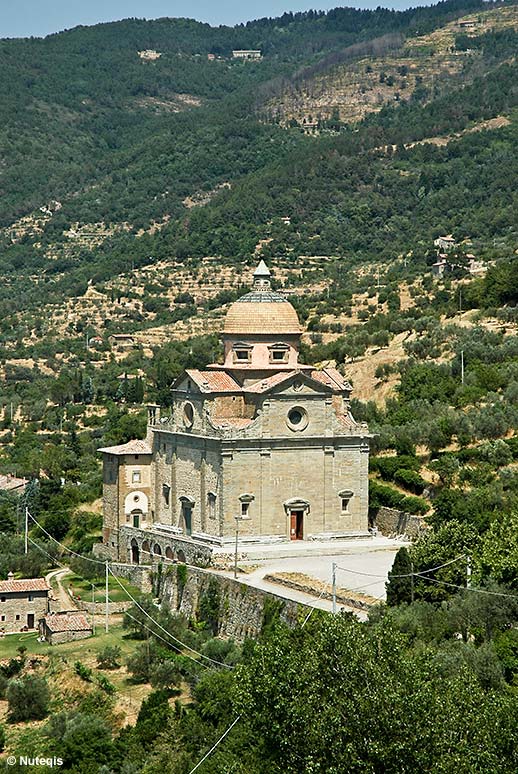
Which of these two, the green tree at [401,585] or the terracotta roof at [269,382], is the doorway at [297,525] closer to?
the terracotta roof at [269,382]

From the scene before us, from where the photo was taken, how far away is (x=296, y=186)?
134250 millimetres

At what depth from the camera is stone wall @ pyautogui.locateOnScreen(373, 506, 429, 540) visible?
2117 inches

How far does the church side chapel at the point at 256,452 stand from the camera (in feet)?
172

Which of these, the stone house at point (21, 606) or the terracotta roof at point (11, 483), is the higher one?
the terracotta roof at point (11, 483)

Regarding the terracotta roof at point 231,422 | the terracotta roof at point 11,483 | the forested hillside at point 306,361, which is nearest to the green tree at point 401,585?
the forested hillside at point 306,361

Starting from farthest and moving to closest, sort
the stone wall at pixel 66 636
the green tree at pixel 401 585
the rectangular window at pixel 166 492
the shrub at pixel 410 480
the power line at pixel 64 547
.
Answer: the power line at pixel 64 547
the shrub at pixel 410 480
the rectangular window at pixel 166 492
the stone wall at pixel 66 636
the green tree at pixel 401 585

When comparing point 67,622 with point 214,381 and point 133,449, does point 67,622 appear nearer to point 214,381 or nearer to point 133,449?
point 214,381

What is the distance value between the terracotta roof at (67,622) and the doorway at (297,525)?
781 centimetres

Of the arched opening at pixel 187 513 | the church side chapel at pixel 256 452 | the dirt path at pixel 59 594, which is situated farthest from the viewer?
the arched opening at pixel 187 513

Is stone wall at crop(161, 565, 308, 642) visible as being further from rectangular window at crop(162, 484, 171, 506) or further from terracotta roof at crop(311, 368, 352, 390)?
terracotta roof at crop(311, 368, 352, 390)

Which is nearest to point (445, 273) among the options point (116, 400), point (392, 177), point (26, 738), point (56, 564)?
point (116, 400)

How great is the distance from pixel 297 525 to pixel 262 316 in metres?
7.20

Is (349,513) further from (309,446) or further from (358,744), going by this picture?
(358,744)

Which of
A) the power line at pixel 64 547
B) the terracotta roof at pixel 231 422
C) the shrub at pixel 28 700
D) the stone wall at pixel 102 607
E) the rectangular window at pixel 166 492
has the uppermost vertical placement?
the terracotta roof at pixel 231 422
